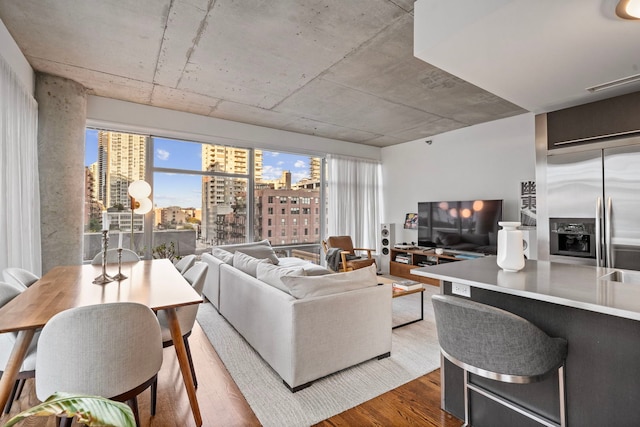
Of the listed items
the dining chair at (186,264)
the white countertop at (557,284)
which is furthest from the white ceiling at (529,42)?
the dining chair at (186,264)

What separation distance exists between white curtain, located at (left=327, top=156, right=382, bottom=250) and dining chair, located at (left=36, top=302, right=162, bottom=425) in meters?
4.75

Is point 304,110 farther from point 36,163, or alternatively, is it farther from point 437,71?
point 36,163

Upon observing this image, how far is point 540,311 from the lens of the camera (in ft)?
5.00

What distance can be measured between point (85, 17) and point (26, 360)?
242 cm

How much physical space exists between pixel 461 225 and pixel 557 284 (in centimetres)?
378

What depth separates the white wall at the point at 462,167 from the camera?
460cm

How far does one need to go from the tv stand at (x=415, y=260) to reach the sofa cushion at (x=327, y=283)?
2737mm

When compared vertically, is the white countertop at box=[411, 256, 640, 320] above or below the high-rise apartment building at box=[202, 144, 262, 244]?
below

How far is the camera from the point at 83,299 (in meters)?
1.79

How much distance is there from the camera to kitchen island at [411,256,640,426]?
4.11ft

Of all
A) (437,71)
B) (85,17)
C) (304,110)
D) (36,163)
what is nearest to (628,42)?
(437,71)

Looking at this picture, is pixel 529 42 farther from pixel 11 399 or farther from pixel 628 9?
pixel 11 399

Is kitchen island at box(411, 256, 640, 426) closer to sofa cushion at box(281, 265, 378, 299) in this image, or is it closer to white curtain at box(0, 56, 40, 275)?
sofa cushion at box(281, 265, 378, 299)

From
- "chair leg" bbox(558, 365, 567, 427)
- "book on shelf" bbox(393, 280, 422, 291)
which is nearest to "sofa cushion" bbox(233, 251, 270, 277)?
"book on shelf" bbox(393, 280, 422, 291)
